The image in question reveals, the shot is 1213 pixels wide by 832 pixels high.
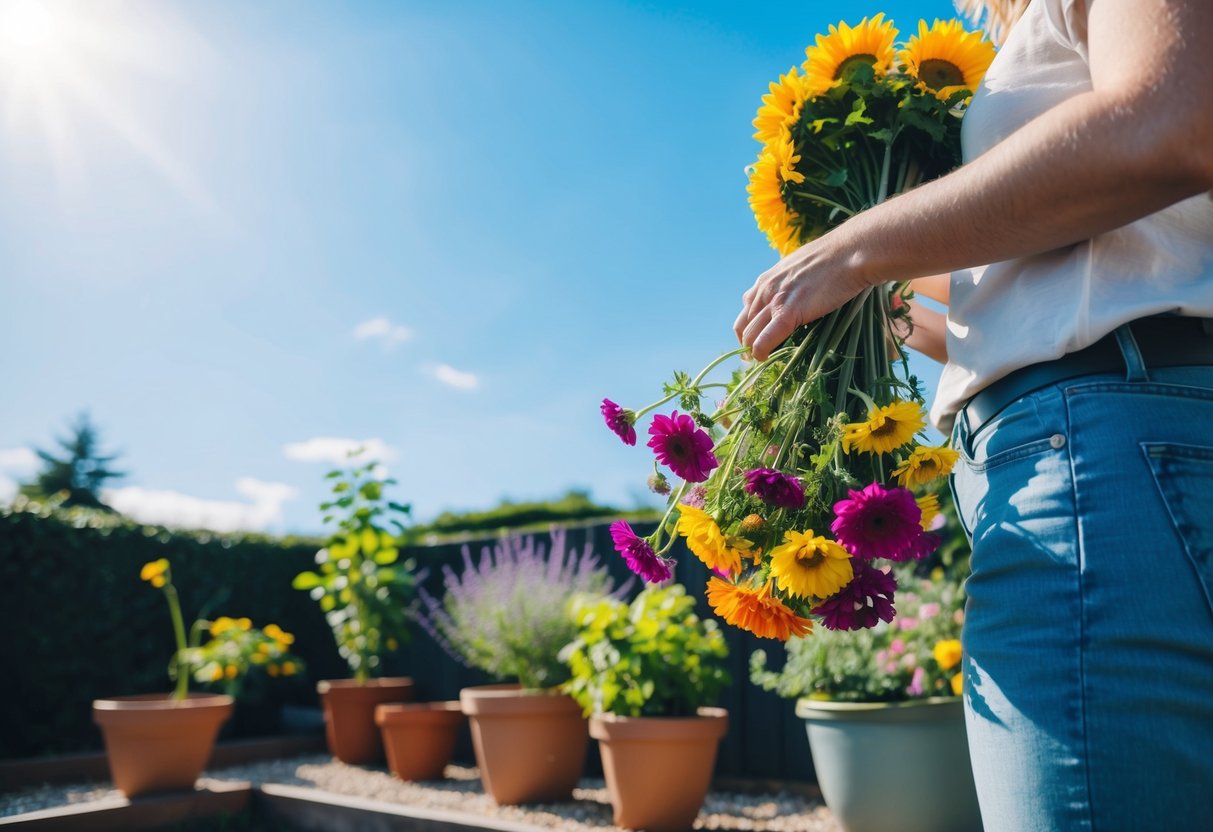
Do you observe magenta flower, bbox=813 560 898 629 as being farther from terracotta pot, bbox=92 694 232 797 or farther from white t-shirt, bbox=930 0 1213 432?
terracotta pot, bbox=92 694 232 797

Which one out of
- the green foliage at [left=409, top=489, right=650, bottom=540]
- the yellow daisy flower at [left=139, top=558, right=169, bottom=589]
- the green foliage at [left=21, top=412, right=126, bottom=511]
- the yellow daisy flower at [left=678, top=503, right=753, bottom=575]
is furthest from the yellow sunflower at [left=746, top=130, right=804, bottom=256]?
the green foliage at [left=21, top=412, right=126, bottom=511]

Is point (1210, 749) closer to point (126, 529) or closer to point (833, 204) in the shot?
point (833, 204)

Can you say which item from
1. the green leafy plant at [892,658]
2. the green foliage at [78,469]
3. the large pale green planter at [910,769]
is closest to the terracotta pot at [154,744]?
the green leafy plant at [892,658]

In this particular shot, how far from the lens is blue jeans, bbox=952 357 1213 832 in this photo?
2.05ft

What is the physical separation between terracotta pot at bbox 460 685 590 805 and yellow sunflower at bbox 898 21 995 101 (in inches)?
122

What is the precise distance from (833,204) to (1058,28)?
294 millimetres

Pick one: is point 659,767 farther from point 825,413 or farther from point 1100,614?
point 1100,614

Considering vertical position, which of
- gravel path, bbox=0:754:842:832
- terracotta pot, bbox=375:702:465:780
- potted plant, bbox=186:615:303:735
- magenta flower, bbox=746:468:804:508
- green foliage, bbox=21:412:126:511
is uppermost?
green foliage, bbox=21:412:126:511

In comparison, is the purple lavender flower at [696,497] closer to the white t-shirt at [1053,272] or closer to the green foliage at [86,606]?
the white t-shirt at [1053,272]

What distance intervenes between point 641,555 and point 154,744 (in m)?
3.75

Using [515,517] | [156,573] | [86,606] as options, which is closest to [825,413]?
[156,573]

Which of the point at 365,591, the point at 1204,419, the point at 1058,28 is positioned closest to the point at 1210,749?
the point at 1204,419

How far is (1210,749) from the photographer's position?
63cm

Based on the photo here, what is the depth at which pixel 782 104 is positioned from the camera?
3.54 feet
